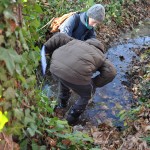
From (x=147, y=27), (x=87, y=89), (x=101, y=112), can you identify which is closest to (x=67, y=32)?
(x=87, y=89)

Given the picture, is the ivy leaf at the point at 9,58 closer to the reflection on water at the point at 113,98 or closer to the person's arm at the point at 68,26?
the person's arm at the point at 68,26

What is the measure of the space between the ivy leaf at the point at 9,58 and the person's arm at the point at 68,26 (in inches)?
124

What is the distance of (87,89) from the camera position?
4.77m

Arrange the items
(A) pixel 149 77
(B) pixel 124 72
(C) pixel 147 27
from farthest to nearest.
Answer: (C) pixel 147 27 → (B) pixel 124 72 → (A) pixel 149 77

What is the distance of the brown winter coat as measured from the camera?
4297 mm

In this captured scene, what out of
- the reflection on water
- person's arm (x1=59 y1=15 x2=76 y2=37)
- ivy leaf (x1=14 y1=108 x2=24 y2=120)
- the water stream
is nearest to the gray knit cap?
person's arm (x1=59 y1=15 x2=76 y2=37)

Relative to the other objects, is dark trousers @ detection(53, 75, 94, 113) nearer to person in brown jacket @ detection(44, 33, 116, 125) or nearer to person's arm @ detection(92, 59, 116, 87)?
person in brown jacket @ detection(44, 33, 116, 125)

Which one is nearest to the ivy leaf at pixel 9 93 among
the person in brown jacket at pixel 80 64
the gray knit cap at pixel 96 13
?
the person in brown jacket at pixel 80 64

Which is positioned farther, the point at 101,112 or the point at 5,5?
the point at 101,112

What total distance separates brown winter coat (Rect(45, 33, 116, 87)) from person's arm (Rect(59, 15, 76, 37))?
35.2 inches

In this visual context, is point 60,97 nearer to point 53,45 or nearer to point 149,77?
point 53,45

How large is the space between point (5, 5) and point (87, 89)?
9.31ft

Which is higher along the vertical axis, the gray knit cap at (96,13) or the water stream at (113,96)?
the gray knit cap at (96,13)

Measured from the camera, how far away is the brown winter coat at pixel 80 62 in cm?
430
